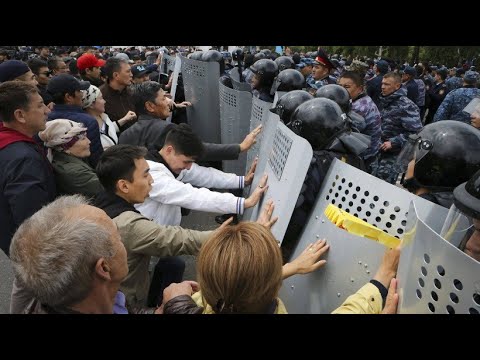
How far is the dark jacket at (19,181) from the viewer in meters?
2.47

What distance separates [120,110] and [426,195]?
170 inches

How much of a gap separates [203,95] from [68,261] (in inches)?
193

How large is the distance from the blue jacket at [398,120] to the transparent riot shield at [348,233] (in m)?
3.34

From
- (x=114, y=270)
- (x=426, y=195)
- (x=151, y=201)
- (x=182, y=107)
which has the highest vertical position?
(x=426, y=195)

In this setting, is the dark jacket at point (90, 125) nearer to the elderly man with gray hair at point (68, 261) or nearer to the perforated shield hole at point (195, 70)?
the elderly man with gray hair at point (68, 261)

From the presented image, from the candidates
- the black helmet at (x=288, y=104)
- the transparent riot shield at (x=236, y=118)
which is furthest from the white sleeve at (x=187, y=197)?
the transparent riot shield at (x=236, y=118)

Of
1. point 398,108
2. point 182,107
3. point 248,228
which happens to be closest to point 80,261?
point 248,228

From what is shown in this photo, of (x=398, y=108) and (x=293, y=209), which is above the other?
(x=293, y=209)

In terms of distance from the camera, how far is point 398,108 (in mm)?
5047

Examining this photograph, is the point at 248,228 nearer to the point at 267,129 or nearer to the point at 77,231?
the point at 77,231

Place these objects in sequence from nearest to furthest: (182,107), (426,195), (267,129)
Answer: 1. (426,195)
2. (267,129)
3. (182,107)

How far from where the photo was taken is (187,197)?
2.67 meters

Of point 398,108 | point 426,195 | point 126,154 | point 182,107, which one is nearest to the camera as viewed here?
point 426,195

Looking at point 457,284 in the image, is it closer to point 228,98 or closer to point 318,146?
point 318,146
